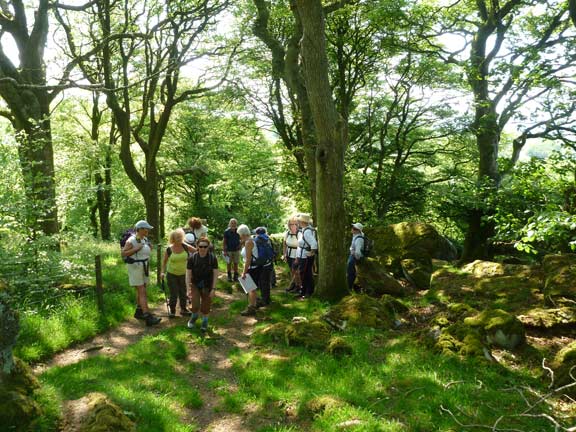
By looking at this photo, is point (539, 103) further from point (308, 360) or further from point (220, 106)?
point (220, 106)

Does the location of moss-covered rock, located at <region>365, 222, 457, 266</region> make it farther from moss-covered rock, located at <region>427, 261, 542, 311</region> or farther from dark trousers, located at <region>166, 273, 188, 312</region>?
dark trousers, located at <region>166, 273, 188, 312</region>

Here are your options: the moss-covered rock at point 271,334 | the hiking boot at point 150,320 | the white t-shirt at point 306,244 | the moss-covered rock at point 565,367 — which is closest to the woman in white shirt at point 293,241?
the white t-shirt at point 306,244

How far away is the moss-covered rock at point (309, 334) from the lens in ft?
25.4

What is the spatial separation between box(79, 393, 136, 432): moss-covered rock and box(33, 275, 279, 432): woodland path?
0.11 meters

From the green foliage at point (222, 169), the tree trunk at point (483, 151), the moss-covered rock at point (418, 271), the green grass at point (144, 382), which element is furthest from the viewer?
the green foliage at point (222, 169)

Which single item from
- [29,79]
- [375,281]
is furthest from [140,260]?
[29,79]

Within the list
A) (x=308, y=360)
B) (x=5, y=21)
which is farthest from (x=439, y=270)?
(x=5, y=21)

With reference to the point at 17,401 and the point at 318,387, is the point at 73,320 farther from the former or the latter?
the point at 318,387

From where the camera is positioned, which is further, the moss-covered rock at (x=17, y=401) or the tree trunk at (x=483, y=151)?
the tree trunk at (x=483, y=151)

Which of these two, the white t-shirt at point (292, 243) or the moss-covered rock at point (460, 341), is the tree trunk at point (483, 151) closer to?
the white t-shirt at point (292, 243)

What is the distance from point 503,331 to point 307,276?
18.4 ft

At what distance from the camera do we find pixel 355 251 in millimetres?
11539

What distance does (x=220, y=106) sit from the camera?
21.4 m

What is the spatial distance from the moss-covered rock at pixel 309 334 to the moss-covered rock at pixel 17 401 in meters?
4.34
